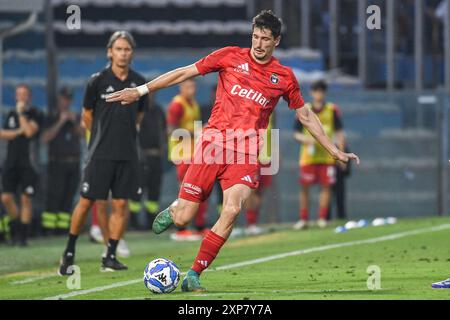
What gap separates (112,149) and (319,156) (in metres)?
7.08

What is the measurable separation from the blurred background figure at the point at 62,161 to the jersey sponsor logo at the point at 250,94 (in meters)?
9.25

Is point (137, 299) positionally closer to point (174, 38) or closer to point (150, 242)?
point (150, 242)

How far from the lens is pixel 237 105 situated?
461 inches

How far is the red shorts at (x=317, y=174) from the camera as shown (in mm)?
20800

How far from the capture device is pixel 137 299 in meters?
10.9

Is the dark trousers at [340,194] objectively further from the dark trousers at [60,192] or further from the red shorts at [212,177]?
the red shorts at [212,177]

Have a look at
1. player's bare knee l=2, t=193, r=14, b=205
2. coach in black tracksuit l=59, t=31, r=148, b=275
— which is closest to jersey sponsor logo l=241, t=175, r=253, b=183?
coach in black tracksuit l=59, t=31, r=148, b=275

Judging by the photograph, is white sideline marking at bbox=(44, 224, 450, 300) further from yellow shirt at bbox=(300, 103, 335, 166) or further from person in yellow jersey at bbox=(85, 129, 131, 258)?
yellow shirt at bbox=(300, 103, 335, 166)

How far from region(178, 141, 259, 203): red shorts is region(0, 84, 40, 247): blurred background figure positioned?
24.9 ft

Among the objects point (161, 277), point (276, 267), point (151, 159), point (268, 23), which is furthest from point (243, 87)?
point (151, 159)

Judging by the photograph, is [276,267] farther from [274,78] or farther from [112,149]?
[274,78]

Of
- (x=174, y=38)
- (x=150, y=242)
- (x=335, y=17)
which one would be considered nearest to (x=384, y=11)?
(x=335, y=17)

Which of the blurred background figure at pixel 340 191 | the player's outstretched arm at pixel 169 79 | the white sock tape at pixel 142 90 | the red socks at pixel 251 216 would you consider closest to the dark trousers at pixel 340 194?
the blurred background figure at pixel 340 191
